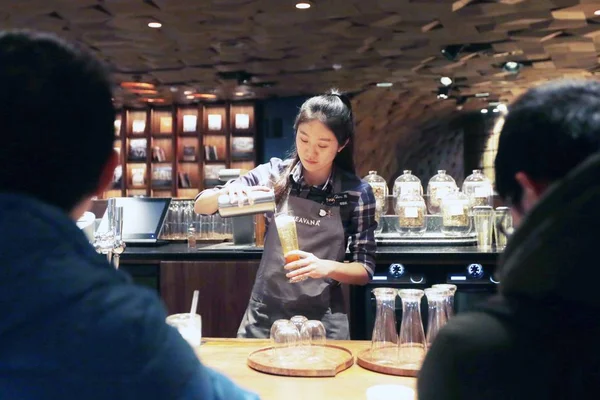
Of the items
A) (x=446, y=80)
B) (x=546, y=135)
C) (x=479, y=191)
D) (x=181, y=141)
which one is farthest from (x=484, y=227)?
(x=181, y=141)

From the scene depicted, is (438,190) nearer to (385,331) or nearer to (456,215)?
(456,215)

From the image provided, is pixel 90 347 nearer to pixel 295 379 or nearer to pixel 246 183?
pixel 295 379

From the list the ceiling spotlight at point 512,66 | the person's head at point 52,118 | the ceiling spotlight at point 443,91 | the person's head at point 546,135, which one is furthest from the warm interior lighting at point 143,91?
the person's head at point 546,135

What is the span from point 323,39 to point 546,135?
6.26 meters

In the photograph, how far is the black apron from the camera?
225cm

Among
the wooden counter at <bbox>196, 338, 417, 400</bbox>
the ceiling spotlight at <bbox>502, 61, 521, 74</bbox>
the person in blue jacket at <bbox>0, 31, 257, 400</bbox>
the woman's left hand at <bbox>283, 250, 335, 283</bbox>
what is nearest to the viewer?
the person in blue jacket at <bbox>0, 31, 257, 400</bbox>

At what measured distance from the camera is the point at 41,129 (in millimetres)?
678

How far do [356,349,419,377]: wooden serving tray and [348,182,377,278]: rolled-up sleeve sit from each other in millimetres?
776

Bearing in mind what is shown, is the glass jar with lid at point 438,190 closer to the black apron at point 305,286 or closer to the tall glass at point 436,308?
the black apron at point 305,286

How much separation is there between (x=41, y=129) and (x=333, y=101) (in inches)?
67.1

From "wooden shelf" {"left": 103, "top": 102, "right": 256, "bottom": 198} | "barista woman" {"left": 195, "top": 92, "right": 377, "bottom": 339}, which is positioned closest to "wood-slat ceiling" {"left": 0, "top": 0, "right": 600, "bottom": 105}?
"wooden shelf" {"left": 103, "top": 102, "right": 256, "bottom": 198}

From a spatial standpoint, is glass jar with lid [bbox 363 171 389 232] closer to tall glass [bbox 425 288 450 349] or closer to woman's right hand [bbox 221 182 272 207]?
woman's right hand [bbox 221 182 272 207]

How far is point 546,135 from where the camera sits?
2.48ft

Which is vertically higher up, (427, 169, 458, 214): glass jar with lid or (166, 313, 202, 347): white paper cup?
(427, 169, 458, 214): glass jar with lid
